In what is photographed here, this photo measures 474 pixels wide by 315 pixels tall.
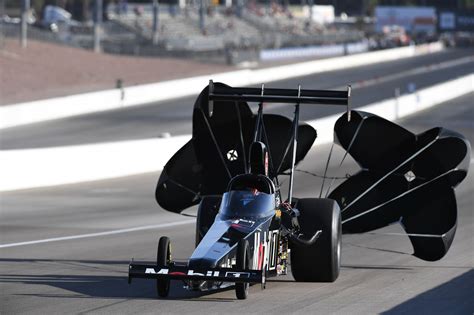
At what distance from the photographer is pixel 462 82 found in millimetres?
64438

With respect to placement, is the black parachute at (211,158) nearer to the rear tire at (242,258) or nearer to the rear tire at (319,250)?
the rear tire at (319,250)

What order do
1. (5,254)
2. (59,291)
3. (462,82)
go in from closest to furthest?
(59,291) → (5,254) → (462,82)

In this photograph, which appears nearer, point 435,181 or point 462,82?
point 435,181

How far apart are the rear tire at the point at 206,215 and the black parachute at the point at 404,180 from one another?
2.26 meters

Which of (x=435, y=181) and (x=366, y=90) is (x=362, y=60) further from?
(x=435, y=181)

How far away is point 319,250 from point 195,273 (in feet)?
7.66

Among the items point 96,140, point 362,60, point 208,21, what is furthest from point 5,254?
point 208,21

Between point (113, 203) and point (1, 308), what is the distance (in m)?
12.9

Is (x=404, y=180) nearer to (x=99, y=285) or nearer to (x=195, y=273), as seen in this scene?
(x=99, y=285)

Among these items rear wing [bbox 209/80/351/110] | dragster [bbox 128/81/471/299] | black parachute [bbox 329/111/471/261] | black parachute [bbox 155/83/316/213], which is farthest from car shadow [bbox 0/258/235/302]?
black parachute [bbox 329/111/471/261]

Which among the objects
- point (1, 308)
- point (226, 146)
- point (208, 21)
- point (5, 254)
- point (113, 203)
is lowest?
point (208, 21)

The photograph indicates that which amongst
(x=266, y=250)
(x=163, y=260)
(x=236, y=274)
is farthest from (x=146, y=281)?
(x=236, y=274)

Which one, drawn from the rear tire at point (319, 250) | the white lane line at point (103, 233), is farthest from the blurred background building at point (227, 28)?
the rear tire at point (319, 250)

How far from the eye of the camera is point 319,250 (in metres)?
13.9
